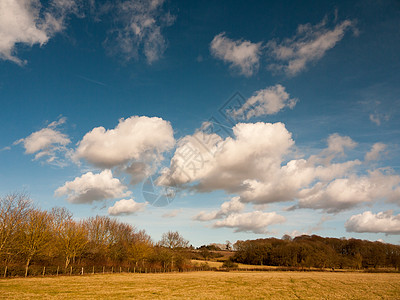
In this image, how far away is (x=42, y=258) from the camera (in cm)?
5175

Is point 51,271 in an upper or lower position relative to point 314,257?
upper

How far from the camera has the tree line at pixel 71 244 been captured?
144 ft

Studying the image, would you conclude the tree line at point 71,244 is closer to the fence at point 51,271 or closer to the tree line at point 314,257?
the fence at point 51,271

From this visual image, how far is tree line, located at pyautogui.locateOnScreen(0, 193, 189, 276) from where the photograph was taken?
4375cm

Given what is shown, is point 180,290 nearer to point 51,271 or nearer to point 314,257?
point 51,271

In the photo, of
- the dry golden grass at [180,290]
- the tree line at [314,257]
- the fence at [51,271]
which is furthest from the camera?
the tree line at [314,257]

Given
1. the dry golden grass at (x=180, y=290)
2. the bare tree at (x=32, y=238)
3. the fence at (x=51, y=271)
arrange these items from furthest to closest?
the bare tree at (x=32, y=238) < the fence at (x=51, y=271) < the dry golden grass at (x=180, y=290)

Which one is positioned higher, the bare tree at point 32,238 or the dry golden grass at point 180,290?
the bare tree at point 32,238

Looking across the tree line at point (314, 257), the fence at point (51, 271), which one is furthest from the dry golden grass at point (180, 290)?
the tree line at point (314, 257)

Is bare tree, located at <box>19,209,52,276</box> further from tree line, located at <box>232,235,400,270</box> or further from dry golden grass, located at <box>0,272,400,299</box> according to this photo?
tree line, located at <box>232,235,400,270</box>

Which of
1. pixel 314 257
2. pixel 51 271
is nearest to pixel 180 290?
pixel 51 271

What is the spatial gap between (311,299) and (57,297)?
2221 cm

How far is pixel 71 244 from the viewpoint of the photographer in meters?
53.1

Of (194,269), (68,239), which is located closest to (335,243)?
(194,269)
